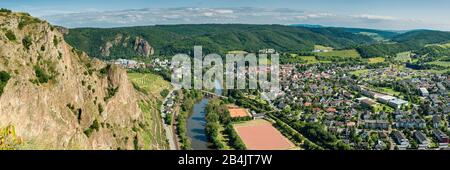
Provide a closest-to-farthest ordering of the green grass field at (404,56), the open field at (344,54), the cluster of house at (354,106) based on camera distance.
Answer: the cluster of house at (354,106)
the green grass field at (404,56)
the open field at (344,54)

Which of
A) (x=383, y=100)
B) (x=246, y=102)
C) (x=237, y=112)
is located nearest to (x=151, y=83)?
(x=246, y=102)

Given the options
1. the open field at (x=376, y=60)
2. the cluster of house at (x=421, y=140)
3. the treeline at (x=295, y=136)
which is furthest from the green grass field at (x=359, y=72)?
the cluster of house at (x=421, y=140)

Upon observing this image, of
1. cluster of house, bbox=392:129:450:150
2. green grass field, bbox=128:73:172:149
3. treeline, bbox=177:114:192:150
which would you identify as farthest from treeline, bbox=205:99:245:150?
cluster of house, bbox=392:129:450:150

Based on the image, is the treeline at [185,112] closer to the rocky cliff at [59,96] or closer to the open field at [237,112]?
the rocky cliff at [59,96]
